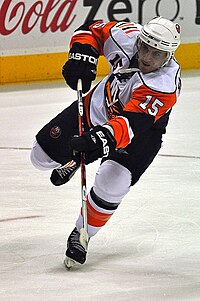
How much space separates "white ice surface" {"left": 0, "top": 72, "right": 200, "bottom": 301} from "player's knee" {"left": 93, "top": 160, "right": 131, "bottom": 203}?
28 cm

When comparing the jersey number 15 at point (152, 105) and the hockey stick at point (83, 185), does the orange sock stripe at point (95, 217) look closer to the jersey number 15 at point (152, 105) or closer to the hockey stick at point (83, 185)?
the hockey stick at point (83, 185)

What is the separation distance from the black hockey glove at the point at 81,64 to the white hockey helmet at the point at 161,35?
252mm

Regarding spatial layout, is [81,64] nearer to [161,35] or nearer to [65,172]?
[161,35]

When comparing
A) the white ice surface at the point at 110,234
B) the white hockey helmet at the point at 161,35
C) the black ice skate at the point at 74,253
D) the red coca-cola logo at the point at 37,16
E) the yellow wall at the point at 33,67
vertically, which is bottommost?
Result: the yellow wall at the point at 33,67

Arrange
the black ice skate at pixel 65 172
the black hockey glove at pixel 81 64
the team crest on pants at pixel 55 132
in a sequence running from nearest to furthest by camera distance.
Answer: the black hockey glove at pixel 81 64 < the team crest on pants at pixel 55 132 < the black ice skate at pixel 65 172

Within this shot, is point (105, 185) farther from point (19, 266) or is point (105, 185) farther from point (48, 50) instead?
point (48, 50)

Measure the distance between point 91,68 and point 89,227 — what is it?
25.3 inches

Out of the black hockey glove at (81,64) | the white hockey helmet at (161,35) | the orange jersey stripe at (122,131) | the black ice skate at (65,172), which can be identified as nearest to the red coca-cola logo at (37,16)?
the black ice skate at (65,172)

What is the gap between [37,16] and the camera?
694 centimetres

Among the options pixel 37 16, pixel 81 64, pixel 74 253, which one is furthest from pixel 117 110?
pixel 37 16

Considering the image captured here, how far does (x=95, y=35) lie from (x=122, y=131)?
0.65 m

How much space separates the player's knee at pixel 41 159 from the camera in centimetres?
365

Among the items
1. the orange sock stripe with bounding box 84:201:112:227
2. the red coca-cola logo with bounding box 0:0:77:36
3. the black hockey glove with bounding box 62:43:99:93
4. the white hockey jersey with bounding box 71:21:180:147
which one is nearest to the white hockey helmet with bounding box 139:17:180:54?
the white hockey jersey with bounding box 71:21:180:147

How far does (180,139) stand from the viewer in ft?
17.8
